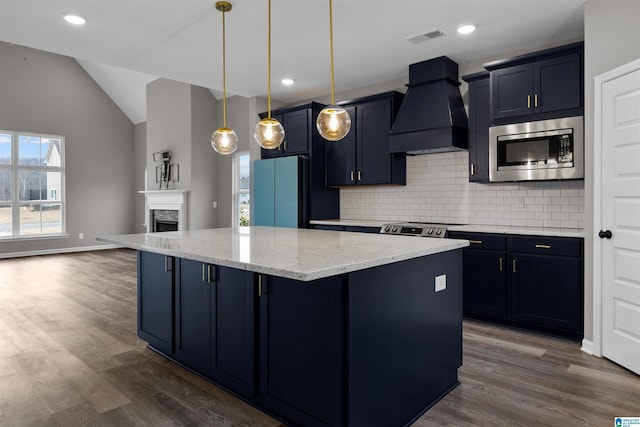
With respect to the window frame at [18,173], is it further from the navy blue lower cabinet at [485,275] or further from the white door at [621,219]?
the white door at [621,219]

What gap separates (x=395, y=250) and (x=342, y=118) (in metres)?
1.16

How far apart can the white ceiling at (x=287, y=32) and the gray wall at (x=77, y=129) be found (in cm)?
523

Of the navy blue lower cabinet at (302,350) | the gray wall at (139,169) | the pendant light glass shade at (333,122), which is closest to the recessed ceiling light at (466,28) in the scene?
the pendant light glass shade at (333,122)

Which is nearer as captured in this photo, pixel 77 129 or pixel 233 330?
pixel 233 330

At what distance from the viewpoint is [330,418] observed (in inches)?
76.7

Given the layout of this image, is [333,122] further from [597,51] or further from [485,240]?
[597,51]

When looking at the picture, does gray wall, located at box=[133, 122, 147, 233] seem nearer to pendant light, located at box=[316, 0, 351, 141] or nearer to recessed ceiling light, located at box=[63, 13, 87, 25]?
recessed ceiling light, located at box=[63, 13, 87, 25]

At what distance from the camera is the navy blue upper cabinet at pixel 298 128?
18.2 ft

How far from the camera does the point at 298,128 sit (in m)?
5.71

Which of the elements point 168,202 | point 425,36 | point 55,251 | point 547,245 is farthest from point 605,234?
point 55,251

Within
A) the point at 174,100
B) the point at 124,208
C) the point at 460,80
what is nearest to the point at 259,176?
the point at 460,80

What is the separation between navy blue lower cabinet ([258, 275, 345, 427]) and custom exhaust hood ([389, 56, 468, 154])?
284cm

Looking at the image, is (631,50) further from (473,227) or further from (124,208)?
(124,208)

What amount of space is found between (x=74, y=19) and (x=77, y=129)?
259 inches
